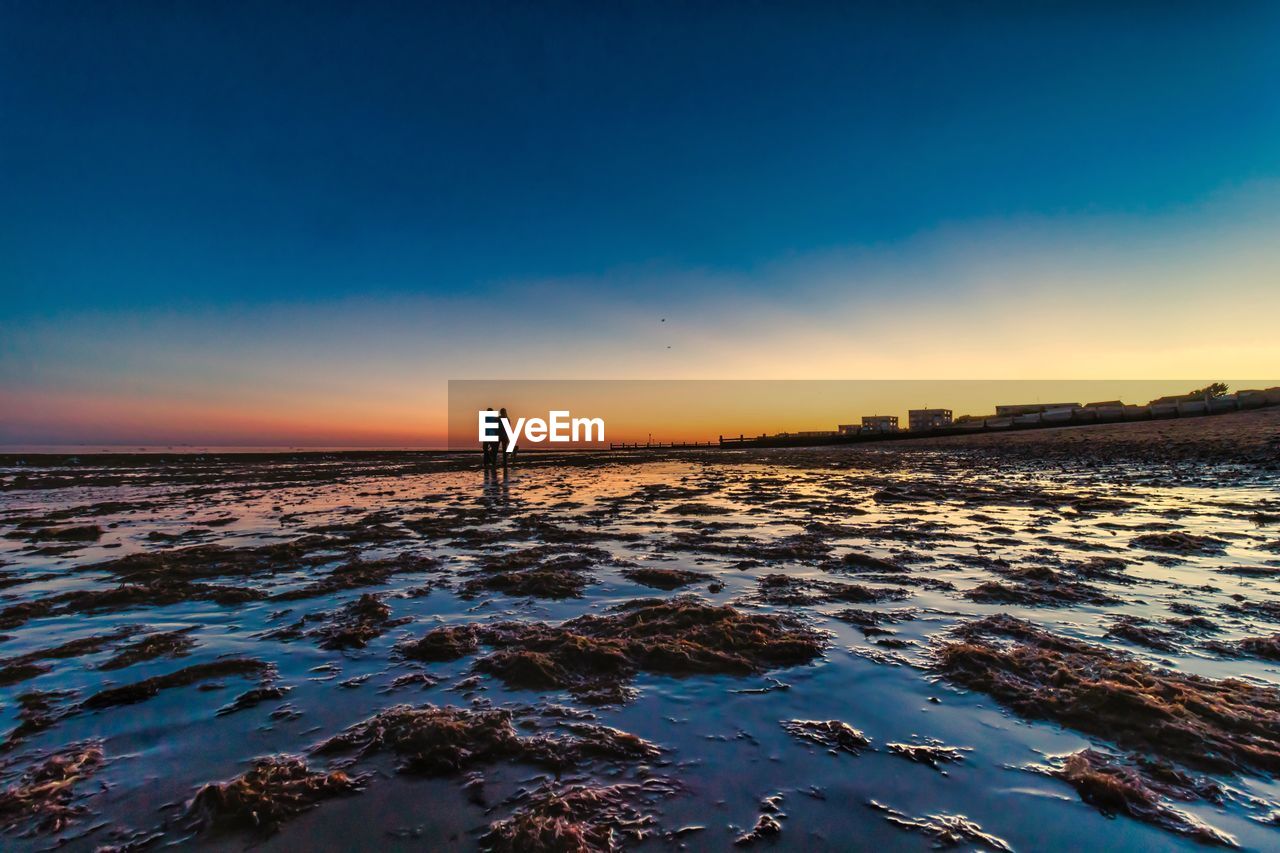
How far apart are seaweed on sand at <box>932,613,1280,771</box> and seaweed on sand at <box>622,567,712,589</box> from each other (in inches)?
118

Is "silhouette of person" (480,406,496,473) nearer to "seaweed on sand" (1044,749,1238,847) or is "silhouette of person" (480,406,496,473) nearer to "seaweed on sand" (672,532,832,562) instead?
"seaweed on sand" (672,532,832,562)

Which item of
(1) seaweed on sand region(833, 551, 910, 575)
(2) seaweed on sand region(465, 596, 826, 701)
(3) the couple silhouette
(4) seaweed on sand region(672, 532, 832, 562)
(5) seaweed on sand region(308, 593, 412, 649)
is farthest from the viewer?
(3) the couple silhouette

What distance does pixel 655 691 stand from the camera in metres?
3.79

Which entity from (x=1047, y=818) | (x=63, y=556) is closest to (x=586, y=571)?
(x=1047, y=818)

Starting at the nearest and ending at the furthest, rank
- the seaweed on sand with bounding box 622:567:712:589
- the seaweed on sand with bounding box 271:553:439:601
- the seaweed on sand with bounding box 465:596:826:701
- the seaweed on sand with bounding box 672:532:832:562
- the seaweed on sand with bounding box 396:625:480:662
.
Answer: the seaweed on sand with bounding box 465:596:826:701
the seaweed on sand with bounding box 396:625:480:662
the seaweed on sand with bounding box 271:553:439:601
the seaweed on sand with bounding box 622:567:712:589
the seaweed on sand with bounding box 672:532:832:562

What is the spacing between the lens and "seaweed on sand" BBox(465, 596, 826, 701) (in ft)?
13.3

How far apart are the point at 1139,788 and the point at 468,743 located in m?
3.48

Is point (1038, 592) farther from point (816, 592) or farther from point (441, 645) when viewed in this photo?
point (441, 645)

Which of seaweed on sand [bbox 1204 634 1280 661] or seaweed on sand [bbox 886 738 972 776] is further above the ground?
seaweed on sand [bbox 886 738 972 776]

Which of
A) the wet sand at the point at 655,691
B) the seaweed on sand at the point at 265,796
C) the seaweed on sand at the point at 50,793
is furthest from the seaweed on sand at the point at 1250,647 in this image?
the seaweed on sand at the point at 50,793

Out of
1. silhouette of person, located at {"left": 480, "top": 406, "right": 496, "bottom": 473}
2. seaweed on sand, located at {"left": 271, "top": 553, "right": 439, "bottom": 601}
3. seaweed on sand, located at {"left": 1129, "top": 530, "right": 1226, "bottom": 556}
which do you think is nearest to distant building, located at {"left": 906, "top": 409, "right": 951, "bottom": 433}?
silhouette of person, located at {"left": 480, "top": 406, "right": 496, "bottom": 473}

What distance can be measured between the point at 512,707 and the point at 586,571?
3730mm

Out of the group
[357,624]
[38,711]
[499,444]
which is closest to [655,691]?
[357,624]

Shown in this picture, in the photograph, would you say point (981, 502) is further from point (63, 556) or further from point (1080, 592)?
point (63, 556)
